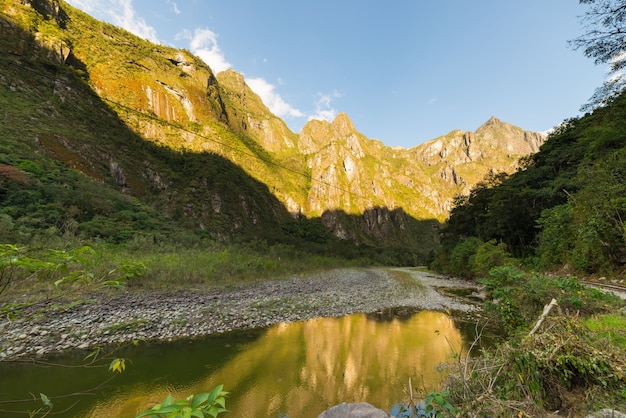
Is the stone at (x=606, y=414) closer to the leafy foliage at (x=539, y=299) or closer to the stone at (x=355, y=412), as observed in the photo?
the stone at (x=355, y=412)

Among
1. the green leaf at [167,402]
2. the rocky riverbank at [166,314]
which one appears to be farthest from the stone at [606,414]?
the rocky riverbank at [166,314]

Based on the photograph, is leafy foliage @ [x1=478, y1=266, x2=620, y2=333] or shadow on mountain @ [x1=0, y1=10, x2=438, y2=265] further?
shadow on mountain @ [x1=0, y1=10, x2=438, y2=265]

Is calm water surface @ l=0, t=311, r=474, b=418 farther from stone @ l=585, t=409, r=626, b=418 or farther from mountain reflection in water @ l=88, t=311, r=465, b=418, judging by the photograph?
stone @ l=585, t=409, r=626, b=418

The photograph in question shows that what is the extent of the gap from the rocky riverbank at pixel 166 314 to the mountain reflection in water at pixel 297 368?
1.28m

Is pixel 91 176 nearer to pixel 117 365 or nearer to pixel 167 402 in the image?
pixel 117 365

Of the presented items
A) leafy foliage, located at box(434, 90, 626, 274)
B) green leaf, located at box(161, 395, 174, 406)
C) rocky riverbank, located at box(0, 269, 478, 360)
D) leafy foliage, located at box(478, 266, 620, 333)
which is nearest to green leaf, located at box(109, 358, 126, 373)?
green leaf, located at box(161, 395, 174, 406)

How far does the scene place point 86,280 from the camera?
2197mm

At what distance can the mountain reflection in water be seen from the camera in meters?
5.64

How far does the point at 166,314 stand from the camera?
34.6 feet

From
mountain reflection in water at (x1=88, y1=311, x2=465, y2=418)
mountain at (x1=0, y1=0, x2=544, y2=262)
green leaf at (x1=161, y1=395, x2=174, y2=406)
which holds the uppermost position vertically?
mountain at (x1=0, y1=0, x2=544, y2=262)

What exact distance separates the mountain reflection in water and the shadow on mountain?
11.5 metres

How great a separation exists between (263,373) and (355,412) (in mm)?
4232

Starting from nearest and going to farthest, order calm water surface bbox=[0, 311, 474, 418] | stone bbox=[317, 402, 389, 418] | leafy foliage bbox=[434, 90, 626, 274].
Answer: stone bbox=[317, 402, 389, 418] < calm water surface bbox=[0, 311, 474, 418] < leafy foliage bbox=[434, 90, 626, 274]

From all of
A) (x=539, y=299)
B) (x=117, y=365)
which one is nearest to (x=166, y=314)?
(x=117, y=365)
